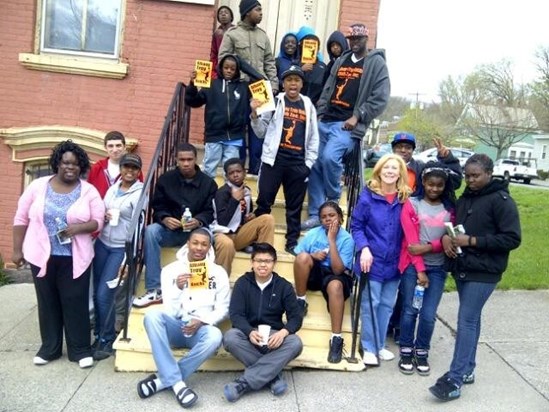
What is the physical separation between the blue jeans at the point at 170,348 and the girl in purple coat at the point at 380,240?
1280 millimetres

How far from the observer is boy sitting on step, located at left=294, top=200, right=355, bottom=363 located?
439 centimetres

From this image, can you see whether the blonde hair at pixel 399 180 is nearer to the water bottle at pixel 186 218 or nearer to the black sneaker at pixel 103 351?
the water bottle at pixel 186 218

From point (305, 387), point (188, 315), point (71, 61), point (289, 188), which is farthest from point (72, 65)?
point (305, 387)

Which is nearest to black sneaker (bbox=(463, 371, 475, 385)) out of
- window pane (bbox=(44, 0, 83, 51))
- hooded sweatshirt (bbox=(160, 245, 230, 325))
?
hooded sweatshirt (bbox=(160, 245, 230, 325))

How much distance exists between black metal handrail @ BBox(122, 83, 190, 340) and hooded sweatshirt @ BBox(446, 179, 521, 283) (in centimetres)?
250

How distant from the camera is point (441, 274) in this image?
14.5 ft

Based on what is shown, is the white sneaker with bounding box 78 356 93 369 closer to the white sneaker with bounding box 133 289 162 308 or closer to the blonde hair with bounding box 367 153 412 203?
the white sneaker with bounding box 133 289 162 308

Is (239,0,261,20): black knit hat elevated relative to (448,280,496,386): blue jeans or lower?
elevated

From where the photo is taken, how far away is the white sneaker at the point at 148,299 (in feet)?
14.9

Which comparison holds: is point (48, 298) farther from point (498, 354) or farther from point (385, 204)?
point (498, 354)

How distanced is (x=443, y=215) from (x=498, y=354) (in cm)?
154

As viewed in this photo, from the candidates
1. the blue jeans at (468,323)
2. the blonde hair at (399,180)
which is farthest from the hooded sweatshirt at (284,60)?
the blue jeans at (468,323)

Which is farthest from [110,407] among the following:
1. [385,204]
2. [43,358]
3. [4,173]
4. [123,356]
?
[4,173]

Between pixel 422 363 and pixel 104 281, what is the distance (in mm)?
2704
